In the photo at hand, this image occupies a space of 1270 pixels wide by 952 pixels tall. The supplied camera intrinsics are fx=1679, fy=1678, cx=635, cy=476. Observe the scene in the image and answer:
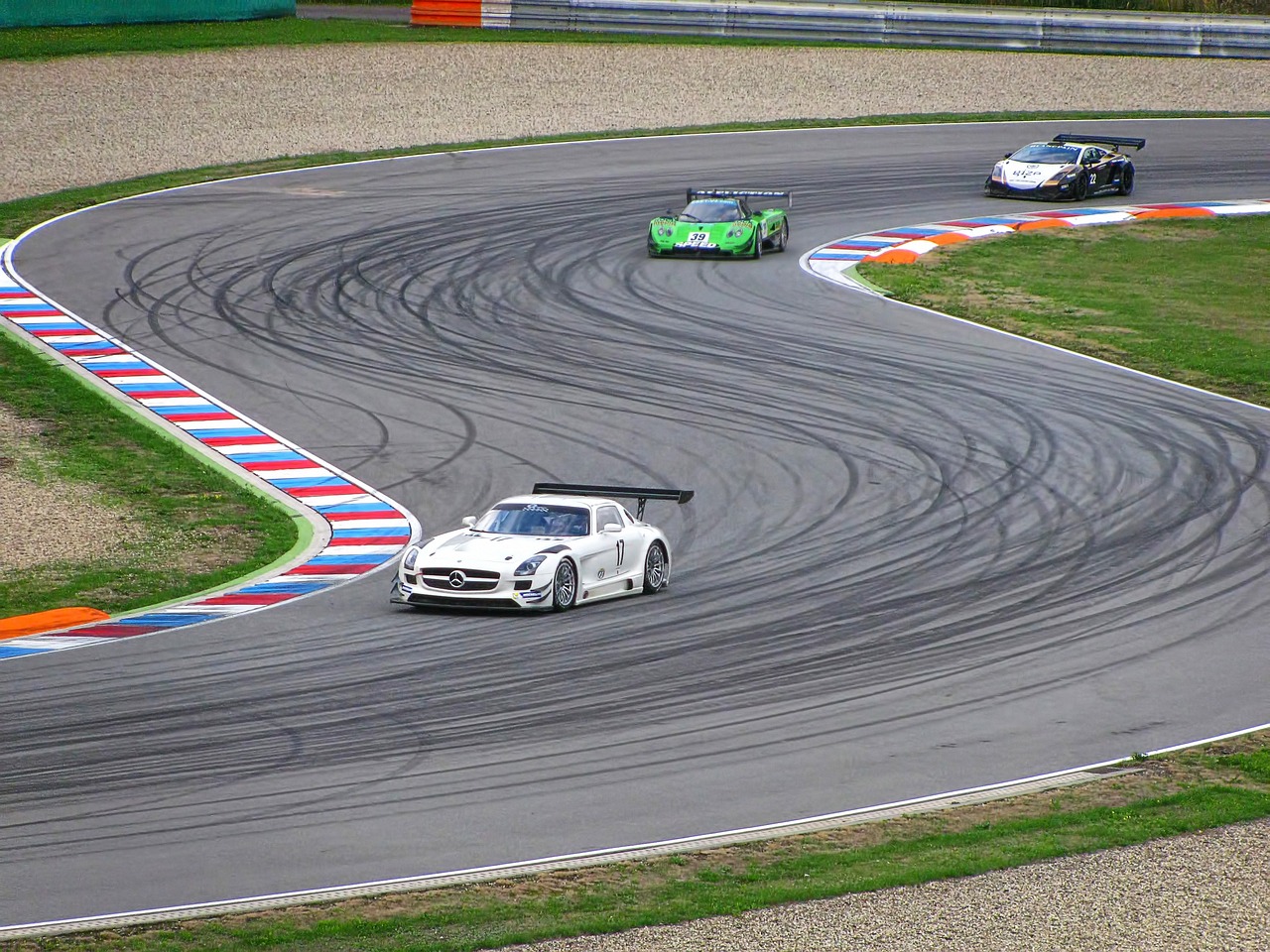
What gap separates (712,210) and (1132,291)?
26.6ft

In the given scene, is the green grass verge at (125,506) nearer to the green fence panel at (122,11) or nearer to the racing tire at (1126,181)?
the green fence panel at (122,11)

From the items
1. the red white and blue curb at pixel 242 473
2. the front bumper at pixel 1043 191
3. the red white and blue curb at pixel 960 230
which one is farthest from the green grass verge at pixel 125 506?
the front bumper at pixel 1043 191

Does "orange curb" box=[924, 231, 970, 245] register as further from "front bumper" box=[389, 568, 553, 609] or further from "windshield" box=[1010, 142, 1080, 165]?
"front bumper" box=[389, 568, 553, 609]

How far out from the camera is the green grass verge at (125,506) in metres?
16.9

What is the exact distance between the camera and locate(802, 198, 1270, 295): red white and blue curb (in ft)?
107

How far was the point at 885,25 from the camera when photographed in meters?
48.4

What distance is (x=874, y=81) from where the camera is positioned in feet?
154

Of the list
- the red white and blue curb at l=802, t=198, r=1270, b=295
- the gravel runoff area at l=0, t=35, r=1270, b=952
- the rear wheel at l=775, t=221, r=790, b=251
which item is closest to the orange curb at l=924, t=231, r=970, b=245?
the red white and blue curb at l=802, t=198, r=1270, b=295

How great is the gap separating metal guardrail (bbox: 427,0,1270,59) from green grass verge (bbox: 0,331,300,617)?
88.4ft

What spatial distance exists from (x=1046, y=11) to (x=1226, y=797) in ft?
139

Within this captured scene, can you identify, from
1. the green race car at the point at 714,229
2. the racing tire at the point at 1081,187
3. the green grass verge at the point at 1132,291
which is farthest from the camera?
the racing tire at the point at 1081,187

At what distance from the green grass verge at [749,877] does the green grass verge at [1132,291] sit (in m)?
15.5

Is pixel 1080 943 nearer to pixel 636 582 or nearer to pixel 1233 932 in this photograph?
pixel 1233 932

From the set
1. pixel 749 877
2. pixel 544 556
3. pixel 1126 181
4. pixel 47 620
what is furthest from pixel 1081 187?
pixel 749 877
